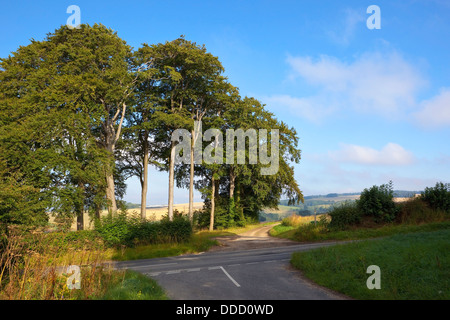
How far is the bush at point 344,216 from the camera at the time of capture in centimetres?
2372

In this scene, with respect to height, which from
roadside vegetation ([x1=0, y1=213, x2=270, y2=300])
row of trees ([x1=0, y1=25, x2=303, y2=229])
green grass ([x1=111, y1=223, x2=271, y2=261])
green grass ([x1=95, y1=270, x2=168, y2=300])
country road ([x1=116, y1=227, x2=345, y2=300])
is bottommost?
green grass ([x1=111, y1=223, x2=271, y2=261])

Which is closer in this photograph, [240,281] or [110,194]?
[240,281]

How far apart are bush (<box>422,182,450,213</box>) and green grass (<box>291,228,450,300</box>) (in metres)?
12.5

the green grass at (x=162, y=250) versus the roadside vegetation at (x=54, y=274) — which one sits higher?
the roadside vegetation at (x=54, y=274)

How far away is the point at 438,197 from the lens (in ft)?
76.7

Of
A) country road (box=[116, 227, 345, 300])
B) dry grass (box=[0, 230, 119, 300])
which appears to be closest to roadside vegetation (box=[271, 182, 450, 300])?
country road (box=[116, 227, 345, 300])

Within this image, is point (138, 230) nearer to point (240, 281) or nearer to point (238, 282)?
point (240, 281)

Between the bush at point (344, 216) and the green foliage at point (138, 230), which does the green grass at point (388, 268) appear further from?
the green foliage at point (138, 230)

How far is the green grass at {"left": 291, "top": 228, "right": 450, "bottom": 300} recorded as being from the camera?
816 centimetres

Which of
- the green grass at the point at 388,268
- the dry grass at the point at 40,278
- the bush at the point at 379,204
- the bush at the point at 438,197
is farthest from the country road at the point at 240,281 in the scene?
the bush at the point at 438,197

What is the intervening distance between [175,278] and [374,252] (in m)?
7.75

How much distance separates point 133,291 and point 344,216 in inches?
774

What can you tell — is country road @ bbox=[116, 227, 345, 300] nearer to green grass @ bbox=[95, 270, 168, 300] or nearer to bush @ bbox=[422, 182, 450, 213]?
green grass @ bbox=[95, 270, 168, 300]

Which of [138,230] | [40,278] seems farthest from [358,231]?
[40,278]
